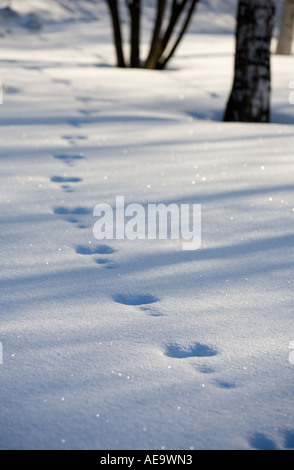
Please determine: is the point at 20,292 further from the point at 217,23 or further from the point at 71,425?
the point at 217,23

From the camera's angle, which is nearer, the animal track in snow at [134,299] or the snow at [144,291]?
the snow at [144,291]

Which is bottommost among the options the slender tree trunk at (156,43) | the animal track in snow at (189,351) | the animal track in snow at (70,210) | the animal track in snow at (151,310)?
the animal track in snow at (70,210)

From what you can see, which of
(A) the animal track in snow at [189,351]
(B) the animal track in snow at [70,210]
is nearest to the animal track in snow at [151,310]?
(A) the animal track in snow at [189,351]

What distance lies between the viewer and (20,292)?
66.0 inches

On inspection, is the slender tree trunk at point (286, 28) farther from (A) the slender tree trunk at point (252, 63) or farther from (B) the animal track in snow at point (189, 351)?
(B) the animal track in snow at point (189, 351)

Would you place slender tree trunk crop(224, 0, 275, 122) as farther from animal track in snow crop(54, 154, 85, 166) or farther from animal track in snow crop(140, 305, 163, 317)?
animal track in snow crop(140, 305, 163, 317)

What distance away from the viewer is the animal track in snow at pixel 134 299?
5.44ft

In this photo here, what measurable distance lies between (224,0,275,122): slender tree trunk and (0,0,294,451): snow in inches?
10.4

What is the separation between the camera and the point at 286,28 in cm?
1004

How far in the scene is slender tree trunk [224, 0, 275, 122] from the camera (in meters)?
3.92

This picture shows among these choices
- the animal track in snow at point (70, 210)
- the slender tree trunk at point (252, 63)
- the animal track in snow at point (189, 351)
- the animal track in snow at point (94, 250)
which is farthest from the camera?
the slender tree trunk at point (252, 63)

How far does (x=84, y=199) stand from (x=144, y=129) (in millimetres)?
1436

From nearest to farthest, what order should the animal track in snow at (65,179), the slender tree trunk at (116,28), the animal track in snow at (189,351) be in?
the animal track in snow at (189,351)
the animal track in snow at (65,179)
the slender tree trunk at (116,28)

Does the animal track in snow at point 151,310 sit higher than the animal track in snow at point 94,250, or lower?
higher
